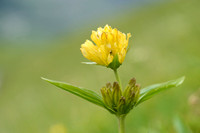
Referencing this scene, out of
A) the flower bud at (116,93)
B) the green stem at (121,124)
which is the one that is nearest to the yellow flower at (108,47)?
the flower bud at (116,93)

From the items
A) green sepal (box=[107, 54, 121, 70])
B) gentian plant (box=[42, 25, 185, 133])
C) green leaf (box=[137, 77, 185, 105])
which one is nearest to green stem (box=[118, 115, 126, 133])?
gentian plant (box=[42, 25, 185, 133])

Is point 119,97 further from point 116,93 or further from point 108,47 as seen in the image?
point 108,47

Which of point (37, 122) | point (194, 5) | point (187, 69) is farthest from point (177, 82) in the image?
point (194, 5)

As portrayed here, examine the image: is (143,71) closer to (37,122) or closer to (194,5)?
(194,5)

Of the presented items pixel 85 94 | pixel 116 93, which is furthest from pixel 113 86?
pixel 85 94

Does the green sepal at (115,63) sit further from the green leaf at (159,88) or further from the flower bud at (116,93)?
the green leaf at (159,88)

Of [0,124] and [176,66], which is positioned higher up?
[176,66]
